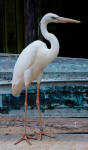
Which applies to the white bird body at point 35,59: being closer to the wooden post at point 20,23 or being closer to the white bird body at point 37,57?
the white bird body at point 37,57

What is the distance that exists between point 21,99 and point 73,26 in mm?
4963

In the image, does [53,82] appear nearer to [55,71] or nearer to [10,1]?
[55,71]

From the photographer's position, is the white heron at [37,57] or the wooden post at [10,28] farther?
the wooden post at [10,28]

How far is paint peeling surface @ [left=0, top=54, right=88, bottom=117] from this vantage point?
4.98 m

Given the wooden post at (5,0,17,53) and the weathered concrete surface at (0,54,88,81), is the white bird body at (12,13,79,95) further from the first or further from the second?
the wooden post at (5,0,17,53)

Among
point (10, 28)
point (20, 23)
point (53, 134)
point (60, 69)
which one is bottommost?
point (53, 134)

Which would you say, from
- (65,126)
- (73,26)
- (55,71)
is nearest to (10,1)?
(73,26)

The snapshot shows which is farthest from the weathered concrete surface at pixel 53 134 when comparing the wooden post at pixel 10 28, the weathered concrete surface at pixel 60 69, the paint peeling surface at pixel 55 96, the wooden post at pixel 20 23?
the wooden post at pixel 10 28

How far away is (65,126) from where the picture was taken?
16.7ft

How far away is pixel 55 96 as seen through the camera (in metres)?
5.01

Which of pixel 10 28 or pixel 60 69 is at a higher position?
pixel 10 28

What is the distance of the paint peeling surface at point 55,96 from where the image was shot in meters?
4.98

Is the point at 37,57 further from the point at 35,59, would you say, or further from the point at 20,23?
the point at 20,23

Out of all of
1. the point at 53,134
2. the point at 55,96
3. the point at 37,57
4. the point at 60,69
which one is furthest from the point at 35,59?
the point at 60,69
